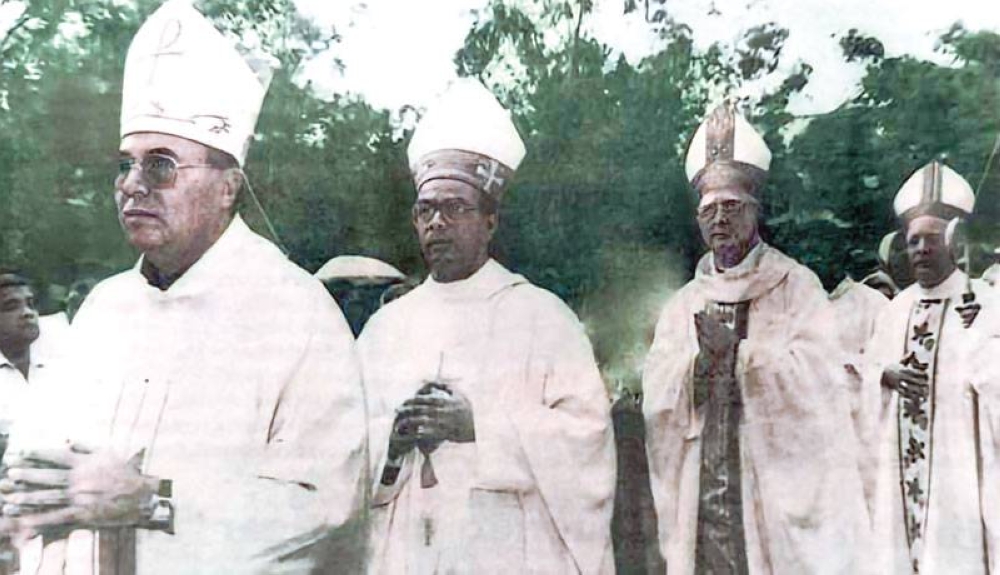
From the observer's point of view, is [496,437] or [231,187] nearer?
[496,437]

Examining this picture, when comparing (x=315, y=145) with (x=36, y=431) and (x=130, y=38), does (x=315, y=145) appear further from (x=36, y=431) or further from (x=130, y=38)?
(x=36, y=431)

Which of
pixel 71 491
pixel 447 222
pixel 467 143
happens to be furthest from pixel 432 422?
pixel 71 491

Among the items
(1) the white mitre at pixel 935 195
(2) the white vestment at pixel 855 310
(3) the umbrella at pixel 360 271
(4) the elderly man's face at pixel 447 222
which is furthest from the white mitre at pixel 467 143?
(1) the white mitre at pixel 935 195

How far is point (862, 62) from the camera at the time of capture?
6156 millimetres

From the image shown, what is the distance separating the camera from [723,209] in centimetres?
610

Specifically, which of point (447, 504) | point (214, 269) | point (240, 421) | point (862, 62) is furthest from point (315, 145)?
point (862, 62)

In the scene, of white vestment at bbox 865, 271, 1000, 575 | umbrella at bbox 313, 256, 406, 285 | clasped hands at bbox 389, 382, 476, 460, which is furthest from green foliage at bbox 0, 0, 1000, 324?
clasped hands at bbox 389, 382, 476, 460

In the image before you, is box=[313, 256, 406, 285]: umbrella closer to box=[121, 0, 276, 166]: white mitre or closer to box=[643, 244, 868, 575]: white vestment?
box=[121, 0, 276, 166]: white mitre

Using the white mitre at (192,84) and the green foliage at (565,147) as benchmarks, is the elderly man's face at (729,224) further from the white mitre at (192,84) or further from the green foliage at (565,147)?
the white mitre at (192,84)

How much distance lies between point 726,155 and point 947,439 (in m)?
1.48

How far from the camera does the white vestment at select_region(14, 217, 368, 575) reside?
596 cm

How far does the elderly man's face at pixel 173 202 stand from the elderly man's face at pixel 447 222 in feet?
2.65

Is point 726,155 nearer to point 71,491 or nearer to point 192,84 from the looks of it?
point 192,84

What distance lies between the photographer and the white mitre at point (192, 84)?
6.06 m
